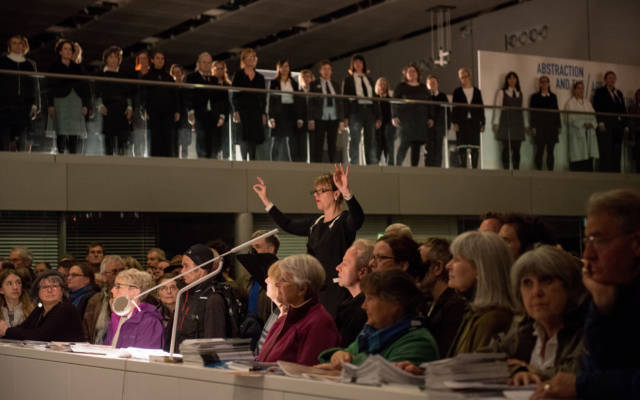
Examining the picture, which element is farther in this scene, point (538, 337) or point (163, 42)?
point (163, 42)

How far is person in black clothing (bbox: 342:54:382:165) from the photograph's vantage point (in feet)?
41.1

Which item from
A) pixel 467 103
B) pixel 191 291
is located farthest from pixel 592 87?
pixel 191 291

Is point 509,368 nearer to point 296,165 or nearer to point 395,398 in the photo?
point 395,398

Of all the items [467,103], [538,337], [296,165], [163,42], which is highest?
[163,42]

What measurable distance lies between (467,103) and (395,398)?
10838 mm

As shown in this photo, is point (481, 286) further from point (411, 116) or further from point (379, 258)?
point (411, 116)

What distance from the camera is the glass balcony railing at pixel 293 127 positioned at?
11.0 m

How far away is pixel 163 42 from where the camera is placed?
20.5 m

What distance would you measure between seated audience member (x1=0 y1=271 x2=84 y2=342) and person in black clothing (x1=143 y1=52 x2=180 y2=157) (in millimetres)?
5183

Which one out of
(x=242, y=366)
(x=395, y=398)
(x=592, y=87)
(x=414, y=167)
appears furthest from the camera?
(x=592, y=87)

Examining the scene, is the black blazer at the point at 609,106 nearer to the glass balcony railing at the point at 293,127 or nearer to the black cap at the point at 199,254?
the glass balcony railing at the point at 293,127

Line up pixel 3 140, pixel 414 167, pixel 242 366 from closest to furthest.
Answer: pixel 242 366, pixel 3 140, pixel 414 167

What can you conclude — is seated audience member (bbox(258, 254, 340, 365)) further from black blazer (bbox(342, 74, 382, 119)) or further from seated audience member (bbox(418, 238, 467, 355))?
black blazer (bbox(342, 74, 382, 119))

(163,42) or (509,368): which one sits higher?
(163,42)
